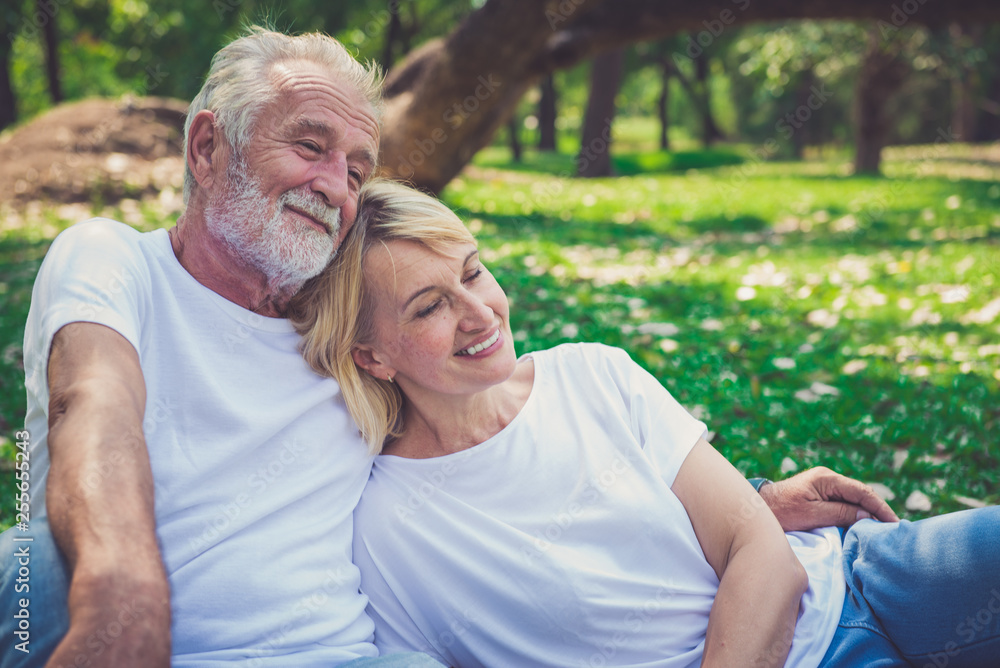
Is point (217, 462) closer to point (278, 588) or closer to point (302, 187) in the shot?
point (278, 588)

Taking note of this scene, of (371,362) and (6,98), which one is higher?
(6,98)

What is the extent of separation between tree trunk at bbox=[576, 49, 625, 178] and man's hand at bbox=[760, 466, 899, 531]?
14.7 meters

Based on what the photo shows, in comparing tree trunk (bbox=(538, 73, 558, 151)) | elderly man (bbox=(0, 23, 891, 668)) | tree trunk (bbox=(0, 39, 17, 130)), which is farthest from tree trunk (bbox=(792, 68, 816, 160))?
elderly man (bbox=(0, 23, 891, 668))

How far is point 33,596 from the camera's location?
5.36ft

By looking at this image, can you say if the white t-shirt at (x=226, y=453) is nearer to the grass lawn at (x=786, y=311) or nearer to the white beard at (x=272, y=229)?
the white beard at (x=272, y=229)

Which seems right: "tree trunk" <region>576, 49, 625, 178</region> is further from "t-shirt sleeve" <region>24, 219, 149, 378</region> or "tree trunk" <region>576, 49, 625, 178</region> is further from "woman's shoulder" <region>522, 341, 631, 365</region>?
"t-shirt sleeve" <region>24, 219, 149, 378</region>

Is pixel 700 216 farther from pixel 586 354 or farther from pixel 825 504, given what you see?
pixel 586 354

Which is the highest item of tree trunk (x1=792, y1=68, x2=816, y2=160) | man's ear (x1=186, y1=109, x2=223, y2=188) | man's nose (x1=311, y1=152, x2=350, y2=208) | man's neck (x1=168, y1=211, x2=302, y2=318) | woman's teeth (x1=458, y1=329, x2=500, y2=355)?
man's ear (x1=186, y1=109, x2=223, y2=188)

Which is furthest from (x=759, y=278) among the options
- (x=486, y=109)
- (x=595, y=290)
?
(x=486, y=109)

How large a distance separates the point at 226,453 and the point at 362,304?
0.57 metres

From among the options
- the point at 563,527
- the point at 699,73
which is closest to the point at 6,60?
the point at 563,527

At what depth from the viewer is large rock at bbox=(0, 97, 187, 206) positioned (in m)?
9.12

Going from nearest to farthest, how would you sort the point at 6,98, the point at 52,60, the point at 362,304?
the point at 362,304 < the point at 6,98 < the point at 52,60

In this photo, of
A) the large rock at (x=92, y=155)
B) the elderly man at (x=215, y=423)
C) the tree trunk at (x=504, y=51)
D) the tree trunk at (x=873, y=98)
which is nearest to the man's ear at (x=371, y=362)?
the elderly man at (x=215, y=423)
